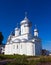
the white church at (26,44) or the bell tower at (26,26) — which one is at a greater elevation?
the bell tower at (26,26)

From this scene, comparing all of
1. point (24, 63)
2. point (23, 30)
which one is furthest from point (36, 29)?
point (24, 63)

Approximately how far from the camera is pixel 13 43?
56.1 meters

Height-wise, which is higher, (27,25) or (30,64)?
(27,25)

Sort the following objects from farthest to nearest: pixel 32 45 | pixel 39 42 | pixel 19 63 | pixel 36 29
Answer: pixel 36 29
pixel 39 42
pixel 32 45
pixel 19 63

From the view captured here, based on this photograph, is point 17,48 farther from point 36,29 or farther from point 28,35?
point 36,29

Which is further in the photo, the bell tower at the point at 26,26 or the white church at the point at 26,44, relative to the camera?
the bell tower at the point at 26,26

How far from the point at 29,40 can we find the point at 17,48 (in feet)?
14.8

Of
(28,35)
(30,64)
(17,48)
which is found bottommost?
(30,64)

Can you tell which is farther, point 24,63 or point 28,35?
point 28,35

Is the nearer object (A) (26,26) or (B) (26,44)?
(B) (26,44)

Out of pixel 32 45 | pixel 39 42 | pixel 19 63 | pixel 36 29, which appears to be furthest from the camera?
pixel 36 29

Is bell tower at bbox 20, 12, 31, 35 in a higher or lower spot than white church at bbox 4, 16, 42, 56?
higher

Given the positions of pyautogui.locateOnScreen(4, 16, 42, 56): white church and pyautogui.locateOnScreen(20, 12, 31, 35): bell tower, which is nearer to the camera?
pyautogui.locateOnScreen(4, 16, 42, 56): white church

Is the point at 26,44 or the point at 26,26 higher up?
the point at 26,26
